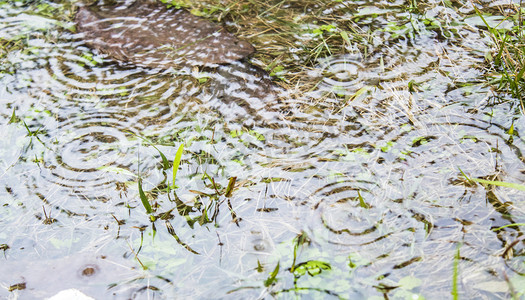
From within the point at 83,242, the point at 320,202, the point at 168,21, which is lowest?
the point at 83,242

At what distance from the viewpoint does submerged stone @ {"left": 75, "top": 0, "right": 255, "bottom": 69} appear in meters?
3.28

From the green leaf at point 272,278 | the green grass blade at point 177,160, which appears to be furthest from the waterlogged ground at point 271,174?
the green grass blade at point 177,160

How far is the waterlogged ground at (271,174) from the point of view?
1973 mm

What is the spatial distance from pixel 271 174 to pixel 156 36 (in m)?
1.76

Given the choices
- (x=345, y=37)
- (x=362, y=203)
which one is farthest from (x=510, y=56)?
(x=362, y=203)

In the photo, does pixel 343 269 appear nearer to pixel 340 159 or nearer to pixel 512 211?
pixel 340 159

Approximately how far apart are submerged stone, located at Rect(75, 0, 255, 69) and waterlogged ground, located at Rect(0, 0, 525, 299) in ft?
0.45

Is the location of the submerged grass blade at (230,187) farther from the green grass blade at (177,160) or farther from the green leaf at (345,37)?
the green leaf at (345,37)

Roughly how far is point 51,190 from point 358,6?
269cm

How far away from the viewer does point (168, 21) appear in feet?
12.0

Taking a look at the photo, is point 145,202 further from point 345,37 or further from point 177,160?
point 345,37

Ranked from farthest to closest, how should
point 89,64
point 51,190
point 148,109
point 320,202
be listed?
point 89,64 < point 148,109 < point 51,190 < point 320,202

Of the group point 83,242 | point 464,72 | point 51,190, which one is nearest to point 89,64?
point 51,190

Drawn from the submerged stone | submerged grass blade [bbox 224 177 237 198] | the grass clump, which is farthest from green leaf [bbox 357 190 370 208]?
the submerged stone
